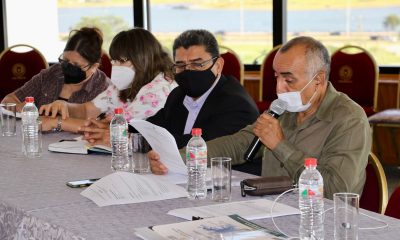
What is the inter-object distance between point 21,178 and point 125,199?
58 cm

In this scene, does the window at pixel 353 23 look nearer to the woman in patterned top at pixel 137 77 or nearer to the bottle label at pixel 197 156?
the woman in patterned top at pixel 137 77

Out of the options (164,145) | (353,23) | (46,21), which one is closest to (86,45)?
(164,145)

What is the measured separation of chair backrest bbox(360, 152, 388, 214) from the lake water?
13.5ft

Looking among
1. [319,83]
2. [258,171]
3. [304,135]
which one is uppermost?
[319,83]

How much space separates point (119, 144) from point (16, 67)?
398 centimetres

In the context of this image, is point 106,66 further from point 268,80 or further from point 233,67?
point 268,80

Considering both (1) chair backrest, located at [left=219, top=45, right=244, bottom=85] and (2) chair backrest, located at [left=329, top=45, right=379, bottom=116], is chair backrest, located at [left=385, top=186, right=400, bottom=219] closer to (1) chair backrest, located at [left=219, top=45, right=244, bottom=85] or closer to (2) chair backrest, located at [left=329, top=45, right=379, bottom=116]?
(2) chair backrest, located at [left=329, top=45, right=379, bottom=116]

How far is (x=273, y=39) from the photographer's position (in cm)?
680

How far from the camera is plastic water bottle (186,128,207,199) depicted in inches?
88.4

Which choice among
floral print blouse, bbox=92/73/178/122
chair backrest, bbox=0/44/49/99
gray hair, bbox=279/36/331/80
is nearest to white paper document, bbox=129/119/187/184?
gray hair, bbox=279/36/331/80

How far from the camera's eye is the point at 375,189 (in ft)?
7.60

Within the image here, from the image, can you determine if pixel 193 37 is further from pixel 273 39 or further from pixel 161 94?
pixel 273 39

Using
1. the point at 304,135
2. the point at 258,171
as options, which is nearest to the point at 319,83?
the point at 304,135

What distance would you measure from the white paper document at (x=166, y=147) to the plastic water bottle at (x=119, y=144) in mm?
170
